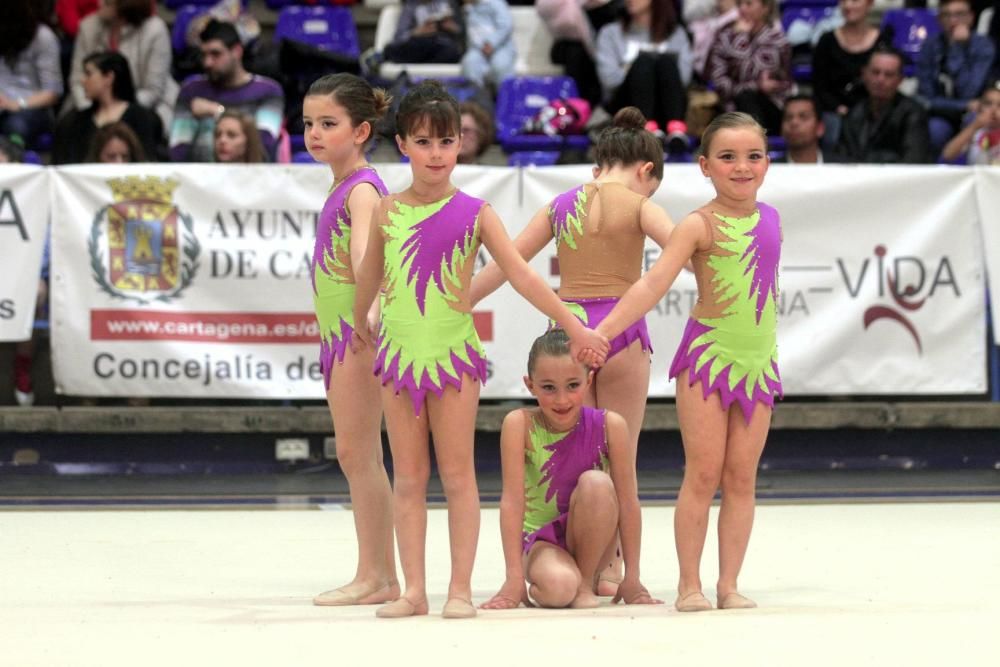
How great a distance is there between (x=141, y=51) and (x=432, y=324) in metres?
6.30

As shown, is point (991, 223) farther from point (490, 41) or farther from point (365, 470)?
point (365, 470)

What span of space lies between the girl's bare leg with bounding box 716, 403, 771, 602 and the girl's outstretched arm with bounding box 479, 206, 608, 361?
1.56ft

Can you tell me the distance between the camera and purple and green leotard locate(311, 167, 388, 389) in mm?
4516

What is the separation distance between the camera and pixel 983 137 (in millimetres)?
8953

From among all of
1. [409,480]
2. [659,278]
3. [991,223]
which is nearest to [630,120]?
[659,278]

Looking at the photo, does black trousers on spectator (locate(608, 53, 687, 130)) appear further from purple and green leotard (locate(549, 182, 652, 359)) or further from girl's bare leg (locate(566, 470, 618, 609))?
girl's bare leg (locate(566, 470, 618, 609))

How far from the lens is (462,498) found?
A: 422 centimetres

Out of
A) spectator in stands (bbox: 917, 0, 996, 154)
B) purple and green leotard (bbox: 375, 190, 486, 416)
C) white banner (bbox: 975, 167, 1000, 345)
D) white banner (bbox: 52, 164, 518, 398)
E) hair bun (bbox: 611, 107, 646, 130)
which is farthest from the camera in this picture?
spectator in stands (bbox: 917, 0, 996, 154)

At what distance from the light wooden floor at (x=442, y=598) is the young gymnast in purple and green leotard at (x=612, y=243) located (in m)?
0.68

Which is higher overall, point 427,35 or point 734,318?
point 427,35

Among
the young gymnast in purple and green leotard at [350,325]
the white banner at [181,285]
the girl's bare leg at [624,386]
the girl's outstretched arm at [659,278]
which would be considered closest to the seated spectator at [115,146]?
the white banner at [181,285]

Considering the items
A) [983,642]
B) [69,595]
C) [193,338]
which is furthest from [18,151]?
[983,642]

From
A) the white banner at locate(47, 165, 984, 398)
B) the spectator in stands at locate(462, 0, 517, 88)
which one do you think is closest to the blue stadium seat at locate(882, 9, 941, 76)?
the spectator in stands at locate(462, 0, 517, 88)

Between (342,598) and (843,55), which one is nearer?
(342,598)
